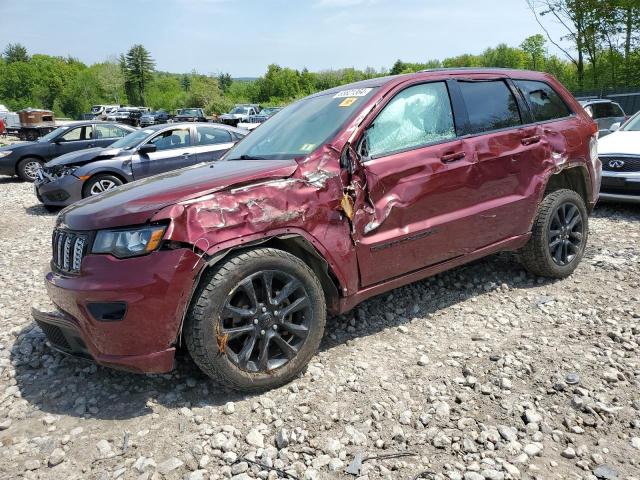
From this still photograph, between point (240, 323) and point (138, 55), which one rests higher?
point (138, 55)

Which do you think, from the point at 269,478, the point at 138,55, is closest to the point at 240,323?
the point at 269,478

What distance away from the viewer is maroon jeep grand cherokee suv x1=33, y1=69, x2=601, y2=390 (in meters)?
2.65

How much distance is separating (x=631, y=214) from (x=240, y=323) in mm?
6174

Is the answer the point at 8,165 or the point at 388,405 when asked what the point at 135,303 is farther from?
the point at 8,165

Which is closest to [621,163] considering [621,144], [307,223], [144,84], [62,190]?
[621,144]

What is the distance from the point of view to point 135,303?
2578mm

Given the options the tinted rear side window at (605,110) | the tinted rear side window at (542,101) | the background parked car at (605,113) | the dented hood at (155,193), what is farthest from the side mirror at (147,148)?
the tinted rear side window at (605,110)

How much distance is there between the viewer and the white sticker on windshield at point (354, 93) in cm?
354

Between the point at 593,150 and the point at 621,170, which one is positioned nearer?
the point at 593,150

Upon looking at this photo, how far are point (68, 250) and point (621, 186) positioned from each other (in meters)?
6.69

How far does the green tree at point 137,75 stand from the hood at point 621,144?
10709 centimetres

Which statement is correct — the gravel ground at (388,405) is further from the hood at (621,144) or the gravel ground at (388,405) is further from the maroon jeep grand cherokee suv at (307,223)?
the hood at (621,144)

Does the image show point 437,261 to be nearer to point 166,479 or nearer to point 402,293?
point 402,293

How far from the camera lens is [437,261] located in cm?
364
